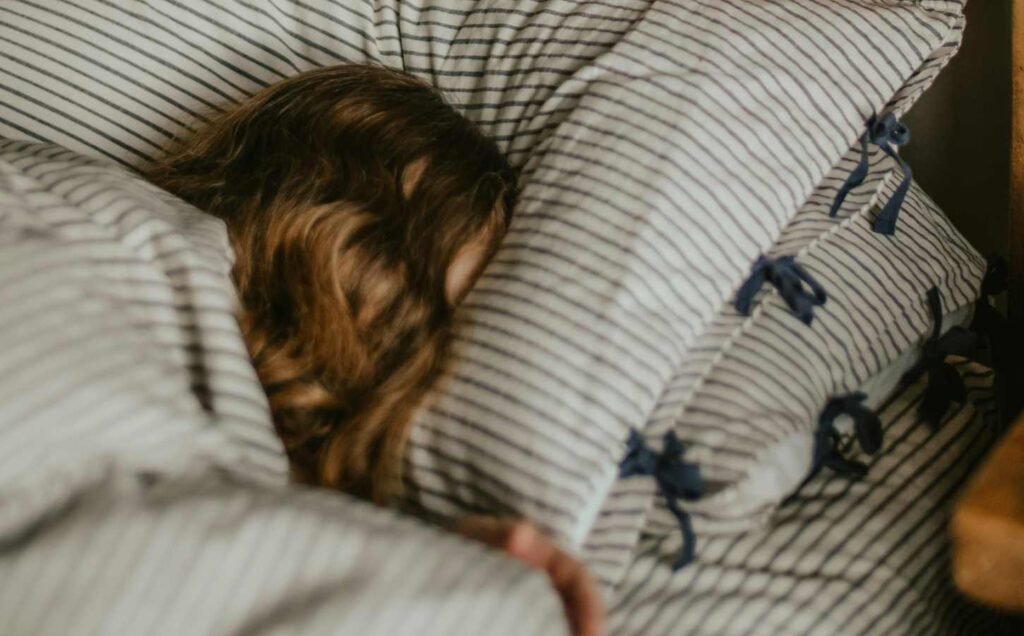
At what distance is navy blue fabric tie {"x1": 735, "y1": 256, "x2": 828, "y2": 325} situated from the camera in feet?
2.04

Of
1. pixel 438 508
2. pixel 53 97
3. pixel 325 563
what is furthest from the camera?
pixel 53 97

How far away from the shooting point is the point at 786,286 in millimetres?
625

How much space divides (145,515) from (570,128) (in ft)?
1.15

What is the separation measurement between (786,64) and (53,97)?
554mm

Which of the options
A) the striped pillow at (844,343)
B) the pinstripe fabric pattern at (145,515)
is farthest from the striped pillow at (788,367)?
the pinstripe fabric pattern at (145,515)

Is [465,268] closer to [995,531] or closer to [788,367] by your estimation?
A: [788,367]

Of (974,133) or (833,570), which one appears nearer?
(833,570)

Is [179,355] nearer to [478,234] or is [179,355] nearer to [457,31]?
[478,234]

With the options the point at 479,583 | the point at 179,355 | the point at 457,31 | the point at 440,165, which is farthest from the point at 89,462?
the point at 457,31

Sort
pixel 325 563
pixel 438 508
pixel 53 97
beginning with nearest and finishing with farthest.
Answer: pixel 325 563 → pixel 438 508 → pixel 53 97

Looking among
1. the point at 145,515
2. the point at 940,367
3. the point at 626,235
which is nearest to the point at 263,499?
the point at 145,515

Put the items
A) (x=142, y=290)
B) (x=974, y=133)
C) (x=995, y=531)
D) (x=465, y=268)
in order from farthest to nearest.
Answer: (x=974, y=133) < (x=465, y=268) < (x=142, y=290) < (x=995, y=531)

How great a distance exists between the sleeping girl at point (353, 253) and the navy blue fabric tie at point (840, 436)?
0.25 meters

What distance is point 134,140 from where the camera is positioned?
29.8 inches
